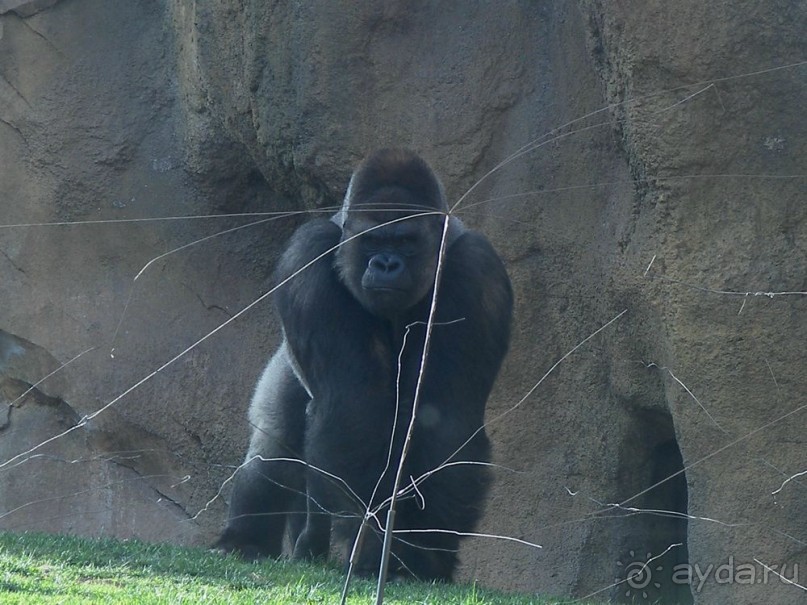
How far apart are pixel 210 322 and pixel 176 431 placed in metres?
0.58

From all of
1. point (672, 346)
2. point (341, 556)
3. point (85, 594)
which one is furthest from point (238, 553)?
point (672, 346)

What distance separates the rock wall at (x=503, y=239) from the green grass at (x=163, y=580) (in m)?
0.29

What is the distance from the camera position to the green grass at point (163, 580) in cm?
305

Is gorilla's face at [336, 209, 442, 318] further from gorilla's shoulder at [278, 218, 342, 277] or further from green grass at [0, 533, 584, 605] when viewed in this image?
green grass at [0, 533, 584, 605]

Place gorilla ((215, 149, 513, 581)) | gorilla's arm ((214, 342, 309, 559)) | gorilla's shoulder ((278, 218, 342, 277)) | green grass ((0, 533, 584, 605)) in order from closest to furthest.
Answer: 1. green grass ((0, 533, 584, 605))
2. gorilla ((215, 149, 513, 581))
3. gorilla's shoulder ((278, 218, 342, 277))
4. gorilla's arm ((214, 342, 309, 559))

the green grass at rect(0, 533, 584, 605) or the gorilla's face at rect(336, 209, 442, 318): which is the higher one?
the gorilla's face at rect(336, 209, 442, 318)

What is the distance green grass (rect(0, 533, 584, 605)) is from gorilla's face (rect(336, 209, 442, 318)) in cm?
95

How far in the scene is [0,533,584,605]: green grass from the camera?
10.0 feet

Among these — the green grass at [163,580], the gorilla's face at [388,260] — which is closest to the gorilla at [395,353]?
the gorilla's face at [388,260]

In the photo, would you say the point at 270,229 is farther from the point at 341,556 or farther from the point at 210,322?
the point at 341,556

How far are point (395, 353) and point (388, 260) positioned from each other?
0.38 meters

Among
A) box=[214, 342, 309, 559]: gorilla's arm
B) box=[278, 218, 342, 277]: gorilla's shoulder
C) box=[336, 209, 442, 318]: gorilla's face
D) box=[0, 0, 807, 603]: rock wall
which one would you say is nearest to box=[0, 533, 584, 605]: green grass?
box=[0, 0, 807, 603]: rock wall

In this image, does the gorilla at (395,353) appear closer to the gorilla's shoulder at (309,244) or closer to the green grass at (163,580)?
the gorilla's shoulder at (309,244)

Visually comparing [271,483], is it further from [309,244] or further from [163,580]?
[163,580]
